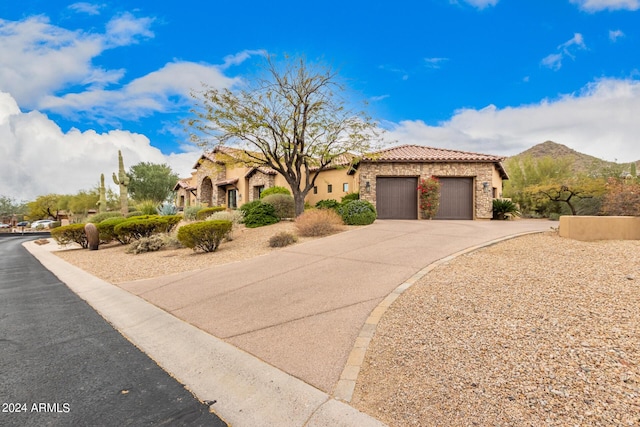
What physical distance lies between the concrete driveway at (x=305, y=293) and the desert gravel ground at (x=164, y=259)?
1.00m

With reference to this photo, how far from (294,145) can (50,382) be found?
1379 cm

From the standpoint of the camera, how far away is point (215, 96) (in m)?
15.2

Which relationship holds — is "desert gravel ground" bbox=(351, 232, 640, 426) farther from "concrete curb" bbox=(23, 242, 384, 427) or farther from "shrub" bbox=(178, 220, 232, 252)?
"shrub" bbox=(178, 220, 232, 252)

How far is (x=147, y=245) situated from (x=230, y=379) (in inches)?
472

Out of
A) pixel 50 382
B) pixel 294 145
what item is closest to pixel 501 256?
pixel 50 382

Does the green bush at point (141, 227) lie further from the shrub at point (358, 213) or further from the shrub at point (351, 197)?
the shrub at point (351, 197)

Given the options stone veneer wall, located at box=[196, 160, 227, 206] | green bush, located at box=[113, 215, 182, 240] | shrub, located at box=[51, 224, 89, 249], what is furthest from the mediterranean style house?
stone veneer wall, located at box=[196, 160, 227, 206]

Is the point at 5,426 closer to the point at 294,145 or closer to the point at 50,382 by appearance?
the point at 50,382

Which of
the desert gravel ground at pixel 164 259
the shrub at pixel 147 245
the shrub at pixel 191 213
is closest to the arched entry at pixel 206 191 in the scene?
the shrub at pixel 191 213

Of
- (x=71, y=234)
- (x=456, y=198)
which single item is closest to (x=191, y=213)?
(x=71, y=234)

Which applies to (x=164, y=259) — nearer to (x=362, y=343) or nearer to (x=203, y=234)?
(x=203, y=234)

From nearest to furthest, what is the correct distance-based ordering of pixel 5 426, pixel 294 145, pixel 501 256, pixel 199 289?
pixel 5 426 → pixel 199 289 → pixel 501 256 → pixel 294 145

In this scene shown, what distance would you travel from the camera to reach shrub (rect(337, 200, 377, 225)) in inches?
573

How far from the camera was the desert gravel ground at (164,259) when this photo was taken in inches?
375
